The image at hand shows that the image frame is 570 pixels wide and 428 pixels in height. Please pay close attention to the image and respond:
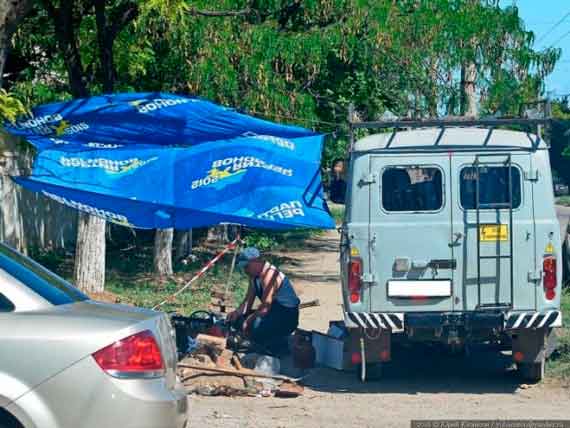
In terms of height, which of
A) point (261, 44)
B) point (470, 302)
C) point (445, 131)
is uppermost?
point (261, 44)

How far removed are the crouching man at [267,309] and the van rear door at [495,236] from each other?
2437 mm

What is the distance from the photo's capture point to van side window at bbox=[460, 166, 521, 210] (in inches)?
413

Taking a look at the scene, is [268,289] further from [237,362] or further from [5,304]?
[5,304]

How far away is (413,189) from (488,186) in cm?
75

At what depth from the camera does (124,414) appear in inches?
224

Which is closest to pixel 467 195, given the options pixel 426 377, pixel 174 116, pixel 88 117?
pixel 426 377

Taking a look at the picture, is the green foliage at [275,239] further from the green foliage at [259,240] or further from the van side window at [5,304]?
the van side window at [5,304]

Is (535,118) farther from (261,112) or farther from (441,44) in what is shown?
(441,44)

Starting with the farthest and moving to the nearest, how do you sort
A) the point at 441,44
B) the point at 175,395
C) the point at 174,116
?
the point at 441,44 < the point at 174,116 < the point at 175,395

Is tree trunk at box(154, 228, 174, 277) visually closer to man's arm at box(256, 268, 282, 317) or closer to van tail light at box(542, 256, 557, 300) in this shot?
man's arm at box(256, 268, 282, 317)

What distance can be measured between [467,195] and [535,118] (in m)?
1.10

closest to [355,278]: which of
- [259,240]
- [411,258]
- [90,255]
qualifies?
[411,258]

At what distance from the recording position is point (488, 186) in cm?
1056

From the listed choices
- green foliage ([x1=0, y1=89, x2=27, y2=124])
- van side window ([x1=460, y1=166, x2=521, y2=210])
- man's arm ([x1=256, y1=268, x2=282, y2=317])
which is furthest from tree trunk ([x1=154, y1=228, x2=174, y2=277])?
green foliage ([x1=0, y1=89, x2=27, y2=124])
